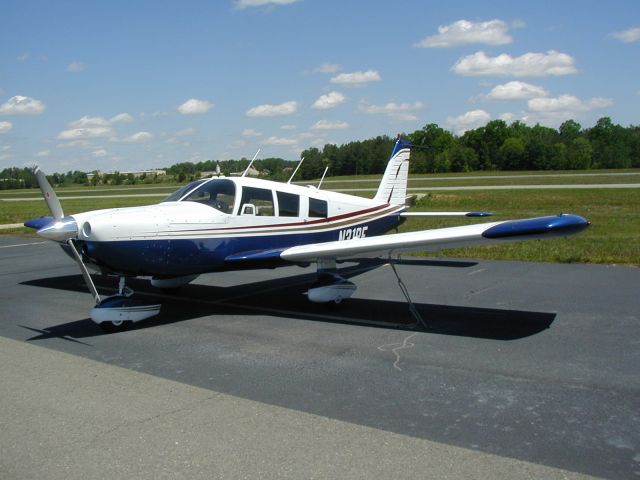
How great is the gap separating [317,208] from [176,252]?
2.84m

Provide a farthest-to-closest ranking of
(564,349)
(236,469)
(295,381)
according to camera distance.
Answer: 1. (564,349)
2. (295,381)
3. (236,469)

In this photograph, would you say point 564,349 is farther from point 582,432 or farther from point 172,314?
point 172,314

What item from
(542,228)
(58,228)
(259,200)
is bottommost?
(542,228)

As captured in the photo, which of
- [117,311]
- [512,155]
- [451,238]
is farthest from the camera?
[512,155]

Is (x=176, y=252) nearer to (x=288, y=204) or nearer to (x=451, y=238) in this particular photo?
(x=288, y=204)

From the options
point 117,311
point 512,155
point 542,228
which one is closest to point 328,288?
point 117,311

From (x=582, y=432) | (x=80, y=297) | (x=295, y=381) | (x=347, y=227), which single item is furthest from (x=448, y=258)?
(x=582, y=432)

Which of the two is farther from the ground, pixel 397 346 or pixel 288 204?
pixel 288 204

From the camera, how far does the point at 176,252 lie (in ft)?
27.1

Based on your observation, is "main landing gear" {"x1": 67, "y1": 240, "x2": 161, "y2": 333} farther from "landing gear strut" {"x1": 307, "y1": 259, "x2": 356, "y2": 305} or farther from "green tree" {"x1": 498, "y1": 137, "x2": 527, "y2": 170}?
"green tree" {"x1": 498, "y1": 137, "x2": 527, "y2": 170}

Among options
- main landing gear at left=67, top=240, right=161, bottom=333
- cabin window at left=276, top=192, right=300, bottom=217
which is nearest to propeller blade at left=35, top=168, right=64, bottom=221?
main landing gear at left=67, top=240, right=161, bottom=333

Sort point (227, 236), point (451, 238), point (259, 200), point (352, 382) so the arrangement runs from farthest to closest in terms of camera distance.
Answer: point (259, 200) → point (227, 236) → point (451, 238) → point (352, 382)

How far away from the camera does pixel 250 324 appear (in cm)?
814

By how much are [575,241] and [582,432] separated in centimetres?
1147
